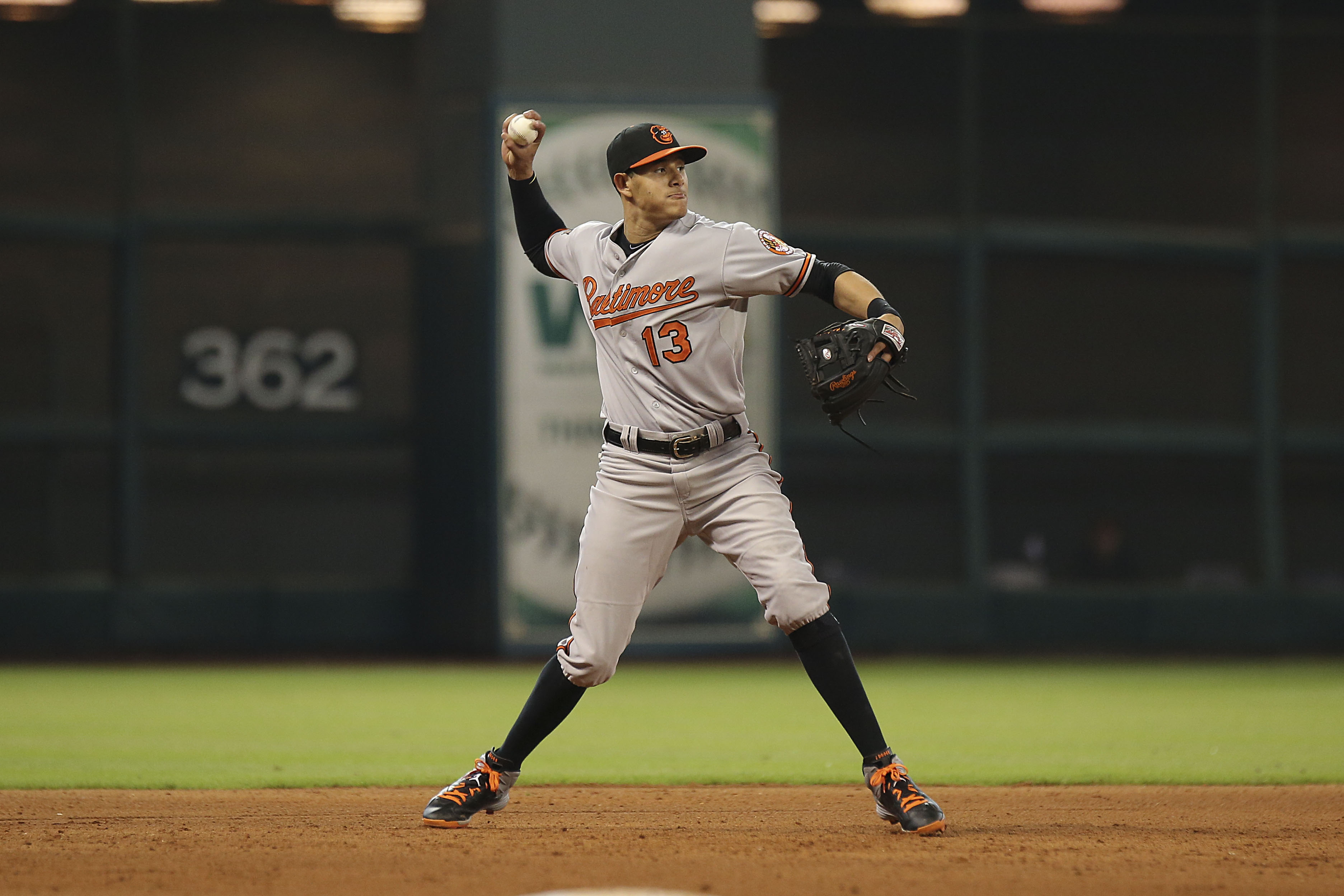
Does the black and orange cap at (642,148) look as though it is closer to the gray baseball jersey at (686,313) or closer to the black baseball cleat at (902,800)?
the gray baseball jersey at (686,313)

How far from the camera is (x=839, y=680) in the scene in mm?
4316

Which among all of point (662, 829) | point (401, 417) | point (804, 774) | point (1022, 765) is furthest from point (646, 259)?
point (401, 417)

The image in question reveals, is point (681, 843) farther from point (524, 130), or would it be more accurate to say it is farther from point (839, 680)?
point (524, 130)

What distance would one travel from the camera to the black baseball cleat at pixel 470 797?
442cm

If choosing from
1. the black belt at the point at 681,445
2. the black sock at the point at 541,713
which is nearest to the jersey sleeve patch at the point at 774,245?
the black belt at the point at 681,445

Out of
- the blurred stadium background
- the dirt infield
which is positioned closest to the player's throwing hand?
the dirt infield

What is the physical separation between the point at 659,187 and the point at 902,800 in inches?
73.9

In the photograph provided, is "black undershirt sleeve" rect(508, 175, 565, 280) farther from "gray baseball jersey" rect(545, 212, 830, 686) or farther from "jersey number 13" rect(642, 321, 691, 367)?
"jersey number 13" rect(642, 321, 691, 367)

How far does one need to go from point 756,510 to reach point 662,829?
38.2 inches

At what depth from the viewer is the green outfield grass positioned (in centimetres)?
569

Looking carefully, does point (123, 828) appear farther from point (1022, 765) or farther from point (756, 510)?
point (1022, 765)

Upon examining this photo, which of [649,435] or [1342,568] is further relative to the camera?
[1342,568]

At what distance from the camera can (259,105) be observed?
38.8 ft

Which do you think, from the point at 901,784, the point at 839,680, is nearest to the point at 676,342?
the point at 839,680
